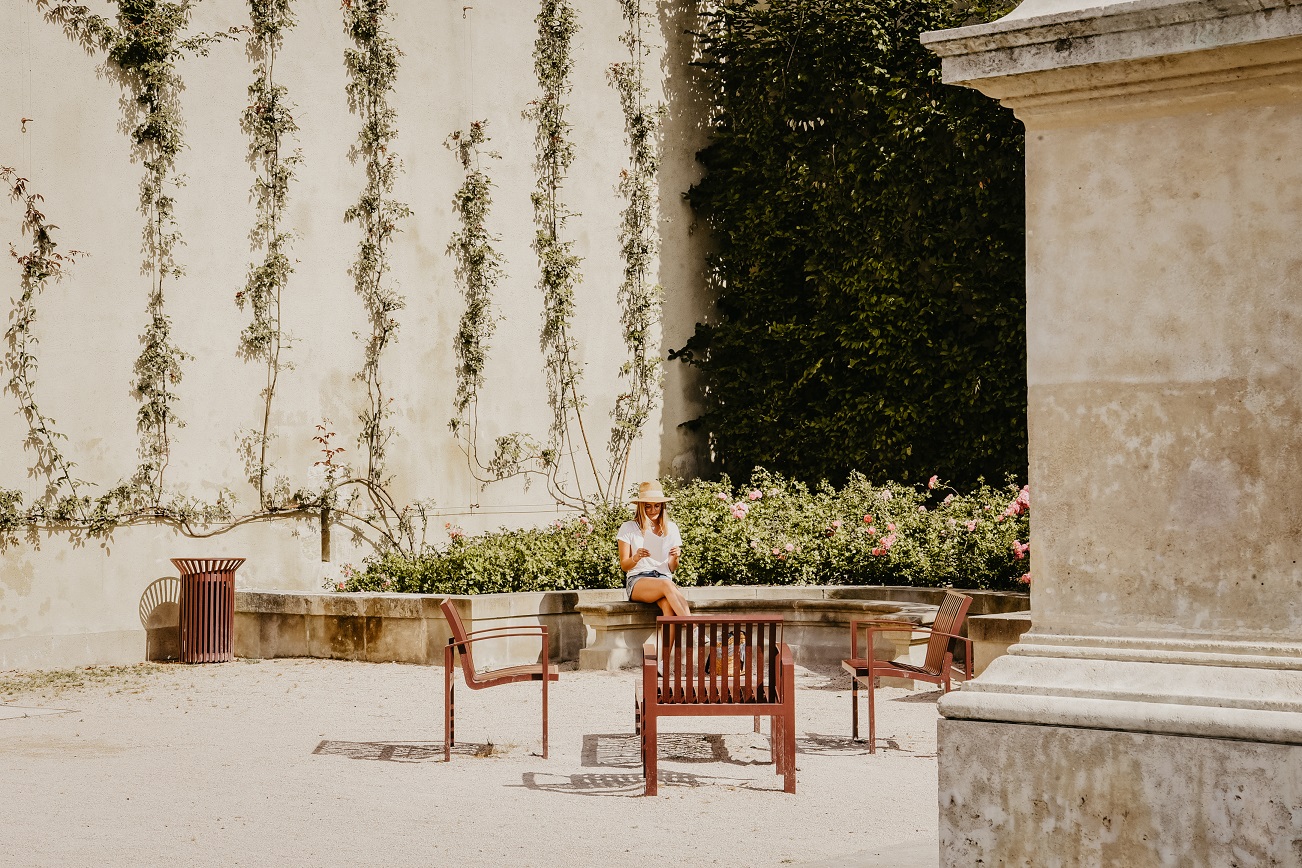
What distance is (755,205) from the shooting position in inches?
573

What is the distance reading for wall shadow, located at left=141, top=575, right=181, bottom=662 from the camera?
10719mm

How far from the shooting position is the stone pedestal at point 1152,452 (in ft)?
9.09

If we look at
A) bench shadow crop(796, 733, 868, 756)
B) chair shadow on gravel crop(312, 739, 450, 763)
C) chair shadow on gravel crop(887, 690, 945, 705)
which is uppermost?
chair shadow on gravel crop(312, 739, 450, 763)

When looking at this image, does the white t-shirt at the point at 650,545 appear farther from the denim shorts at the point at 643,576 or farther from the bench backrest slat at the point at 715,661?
the bench backrest slat at the point at 715,661

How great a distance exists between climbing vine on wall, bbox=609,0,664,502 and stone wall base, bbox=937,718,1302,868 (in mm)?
11538

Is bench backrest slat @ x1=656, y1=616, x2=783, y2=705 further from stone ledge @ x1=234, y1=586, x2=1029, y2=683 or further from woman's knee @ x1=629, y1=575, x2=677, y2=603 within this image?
stone ledge @ x1=234, y1=586, x2=1029, y2=683

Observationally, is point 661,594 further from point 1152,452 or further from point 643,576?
point 1152,452

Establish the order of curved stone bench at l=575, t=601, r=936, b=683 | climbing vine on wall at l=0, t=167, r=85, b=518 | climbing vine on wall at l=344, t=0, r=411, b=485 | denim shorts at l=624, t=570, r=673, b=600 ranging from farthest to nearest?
1. climbing vine on wall at l=344, t=0, r=411, b=485
2. climbing vine on wall at l=0, t=167, r=85, b=518
3. curved stone bench at l=575, t=601, r=936, b=683
4. denim shorts at l=624, t=570, r=673, b=600

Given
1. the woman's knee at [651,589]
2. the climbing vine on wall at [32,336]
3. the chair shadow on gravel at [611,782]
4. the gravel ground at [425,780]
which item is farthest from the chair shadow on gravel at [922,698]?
the climbing vine on wall at [32,336]

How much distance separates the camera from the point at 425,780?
6.19 meters

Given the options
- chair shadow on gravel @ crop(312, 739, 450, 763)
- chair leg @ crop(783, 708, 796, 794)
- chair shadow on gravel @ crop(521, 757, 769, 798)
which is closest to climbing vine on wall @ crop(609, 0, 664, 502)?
chair shadow on gravel @ crop(312, 739, 450, 763)

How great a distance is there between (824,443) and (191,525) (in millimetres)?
6190

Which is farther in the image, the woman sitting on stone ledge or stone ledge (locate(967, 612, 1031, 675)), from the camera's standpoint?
the woman sitting on stone ledge

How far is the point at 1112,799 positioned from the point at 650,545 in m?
6.61
